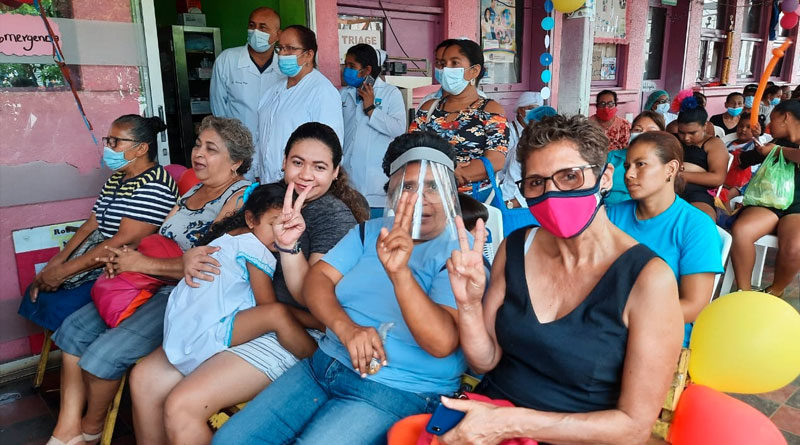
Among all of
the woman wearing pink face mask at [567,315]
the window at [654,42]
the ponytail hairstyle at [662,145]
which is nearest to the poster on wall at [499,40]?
the window at [654,42]

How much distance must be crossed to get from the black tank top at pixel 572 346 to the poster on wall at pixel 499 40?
17.1 feet

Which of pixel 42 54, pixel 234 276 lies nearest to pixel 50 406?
pixel 234 276

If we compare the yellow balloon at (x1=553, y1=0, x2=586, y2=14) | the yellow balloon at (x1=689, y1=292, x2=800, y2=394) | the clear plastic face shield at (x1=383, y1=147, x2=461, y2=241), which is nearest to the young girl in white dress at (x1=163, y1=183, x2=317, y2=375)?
the clear plastic face shield at (x1=383, y1=147, x2=461, y2=241)

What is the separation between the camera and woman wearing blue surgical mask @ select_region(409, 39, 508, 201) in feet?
9.58

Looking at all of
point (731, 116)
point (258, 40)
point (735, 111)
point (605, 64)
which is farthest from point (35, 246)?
point (605, 64)

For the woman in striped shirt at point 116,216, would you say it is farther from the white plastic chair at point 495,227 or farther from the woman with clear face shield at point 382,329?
the white plastic chair at point 495,227

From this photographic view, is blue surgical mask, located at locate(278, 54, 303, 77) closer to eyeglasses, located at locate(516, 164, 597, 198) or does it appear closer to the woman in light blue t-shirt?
the woman in light blue t-shirt

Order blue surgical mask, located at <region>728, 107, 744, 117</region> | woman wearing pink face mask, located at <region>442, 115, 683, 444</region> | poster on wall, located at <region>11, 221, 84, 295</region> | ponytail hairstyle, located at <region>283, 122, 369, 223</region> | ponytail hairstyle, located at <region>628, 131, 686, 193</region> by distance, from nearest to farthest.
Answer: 1. woman wearing pink face mask, located at <region>442, 115, 683, 444</region>
2. ponytail hairstyle, located at <region>283, 122, 369, 223</region>
3. ponytail hairstyle, located at <region>628, 131, 686, 193</region>
4. poster on wall, located at <region>11, 221, 84, 295</region>
5. blue surgical mask, located at <region>728, 107, 744, 117</region>

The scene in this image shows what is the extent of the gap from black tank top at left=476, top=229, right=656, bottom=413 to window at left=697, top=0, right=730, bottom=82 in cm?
1012

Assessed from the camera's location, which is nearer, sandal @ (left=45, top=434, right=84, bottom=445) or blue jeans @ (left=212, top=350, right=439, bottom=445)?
blue jeans @ (left=212, top=350, right=439, bottom=445)

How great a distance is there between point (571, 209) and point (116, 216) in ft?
7.15

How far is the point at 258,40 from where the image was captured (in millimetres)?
3977

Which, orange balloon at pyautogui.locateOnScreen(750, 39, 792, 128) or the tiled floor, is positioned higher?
orange balloon at pyautogui.locateOnScreen(750, 39, 792, 128)

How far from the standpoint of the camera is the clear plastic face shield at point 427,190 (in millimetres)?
1766
